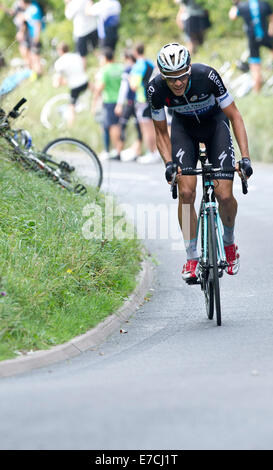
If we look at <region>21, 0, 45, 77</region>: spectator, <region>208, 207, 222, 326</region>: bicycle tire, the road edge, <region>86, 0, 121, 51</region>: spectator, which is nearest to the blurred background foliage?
<region>21, 0, 45, 77</region>: spectator

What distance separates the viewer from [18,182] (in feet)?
39.9

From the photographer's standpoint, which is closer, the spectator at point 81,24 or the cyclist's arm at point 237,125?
the cyclist's arm at point 237,125

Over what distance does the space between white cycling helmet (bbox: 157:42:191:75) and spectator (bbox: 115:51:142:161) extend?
12.1 metres

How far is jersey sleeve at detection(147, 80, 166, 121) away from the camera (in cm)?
907

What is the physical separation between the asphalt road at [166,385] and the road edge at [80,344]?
0.09m

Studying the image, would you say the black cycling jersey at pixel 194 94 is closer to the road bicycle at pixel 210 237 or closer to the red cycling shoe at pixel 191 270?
the road bicycle at pixel 210 237

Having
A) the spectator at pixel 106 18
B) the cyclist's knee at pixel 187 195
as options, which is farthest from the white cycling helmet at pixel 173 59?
the spectator at pixel 106 18

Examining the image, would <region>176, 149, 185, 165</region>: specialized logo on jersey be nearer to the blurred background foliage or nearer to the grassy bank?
the grassy bank

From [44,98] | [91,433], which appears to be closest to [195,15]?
[44,98]

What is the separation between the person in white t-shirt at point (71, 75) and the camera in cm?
2308

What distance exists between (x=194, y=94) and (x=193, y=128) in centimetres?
44

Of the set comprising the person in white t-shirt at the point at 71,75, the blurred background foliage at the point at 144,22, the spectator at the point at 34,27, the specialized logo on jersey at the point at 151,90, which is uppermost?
the blurred background foliage at the point at 144,22

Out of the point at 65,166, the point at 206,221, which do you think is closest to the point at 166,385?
the point at 206,221
